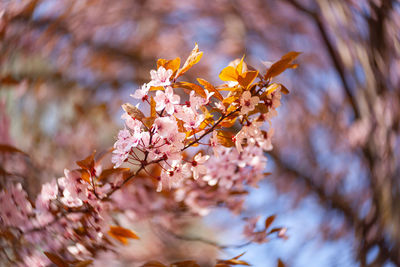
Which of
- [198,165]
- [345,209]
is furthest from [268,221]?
[345,209]

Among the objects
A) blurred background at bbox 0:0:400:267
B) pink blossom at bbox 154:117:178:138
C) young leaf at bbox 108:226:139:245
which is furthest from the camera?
blurred background at bbox 0:0:400:267

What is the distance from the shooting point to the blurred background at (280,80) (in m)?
0.52

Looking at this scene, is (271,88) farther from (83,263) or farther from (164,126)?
(83,263)

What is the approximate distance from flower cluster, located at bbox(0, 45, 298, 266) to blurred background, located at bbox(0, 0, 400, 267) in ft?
0.18

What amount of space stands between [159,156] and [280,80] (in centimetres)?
67

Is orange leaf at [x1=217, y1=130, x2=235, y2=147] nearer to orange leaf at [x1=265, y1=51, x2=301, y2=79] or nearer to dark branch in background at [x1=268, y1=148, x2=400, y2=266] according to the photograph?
orange leaf at [x1=265, y1=51, x2=301, y2=79]

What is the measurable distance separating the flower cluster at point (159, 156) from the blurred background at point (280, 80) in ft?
0.18

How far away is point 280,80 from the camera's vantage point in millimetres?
847

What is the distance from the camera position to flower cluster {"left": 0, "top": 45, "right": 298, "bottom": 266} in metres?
0.27

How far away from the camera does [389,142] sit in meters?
0.53

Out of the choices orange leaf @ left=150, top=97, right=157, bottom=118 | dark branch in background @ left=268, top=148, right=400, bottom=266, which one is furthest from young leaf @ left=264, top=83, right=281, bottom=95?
dark branch in background @ left=268, top=148, right=400, bottom=266

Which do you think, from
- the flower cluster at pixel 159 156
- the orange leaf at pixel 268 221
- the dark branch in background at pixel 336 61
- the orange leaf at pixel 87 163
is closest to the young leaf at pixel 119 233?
the flower cluster at pixel 159 156

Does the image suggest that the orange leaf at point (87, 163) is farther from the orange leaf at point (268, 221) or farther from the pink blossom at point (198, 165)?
the orange leaf at point (268, 221)

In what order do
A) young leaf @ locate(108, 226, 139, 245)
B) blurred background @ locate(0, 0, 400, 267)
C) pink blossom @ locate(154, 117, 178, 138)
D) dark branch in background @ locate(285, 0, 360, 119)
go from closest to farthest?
pink blossom @ locate(154, 117, 178, 138) < young leaf @ locate(108, 226, 139, 245) < blurred background @ locate(0, 0, 400, 267) < dark branch in background @ locate(285, 0, 360, 119)
